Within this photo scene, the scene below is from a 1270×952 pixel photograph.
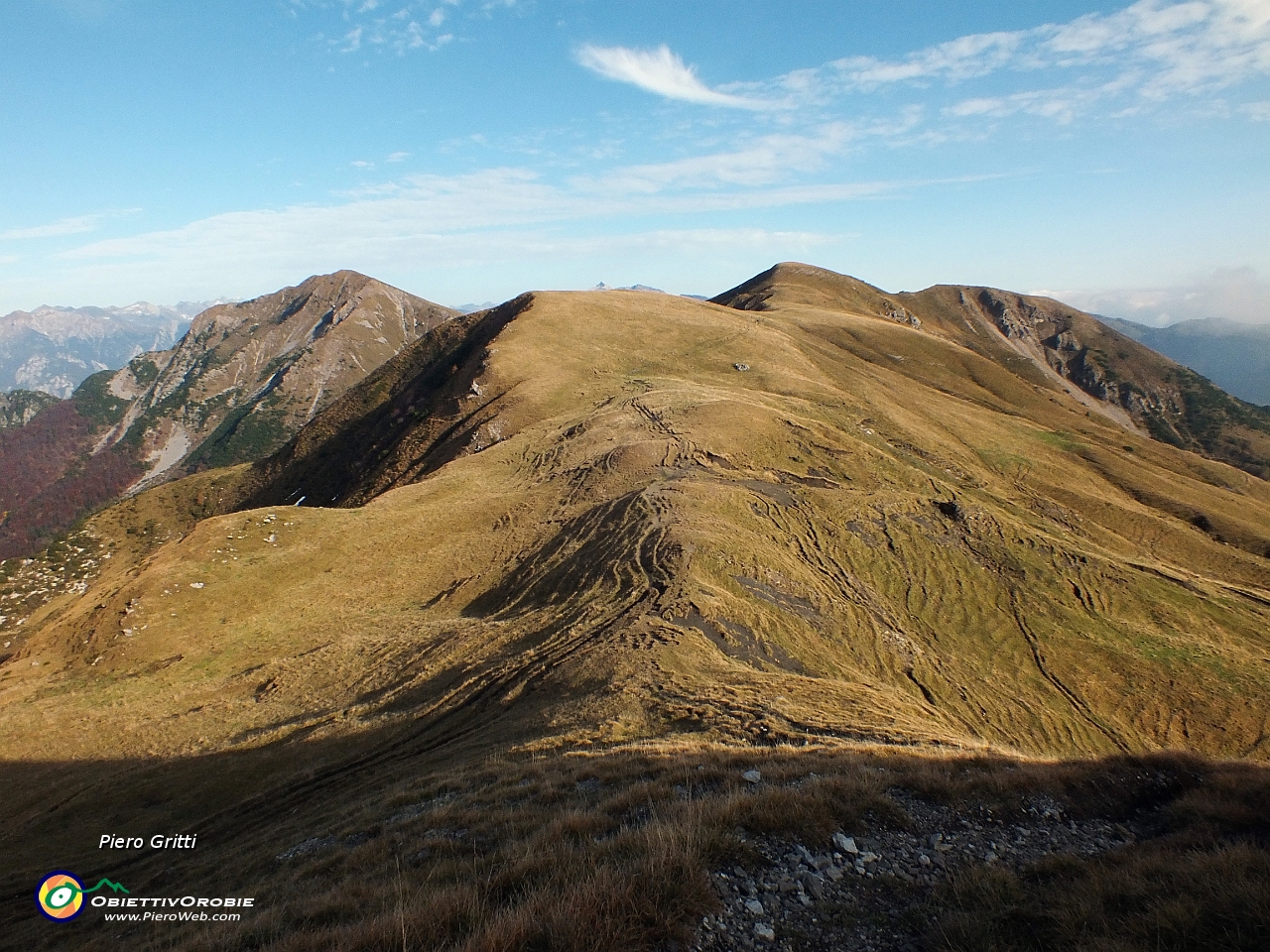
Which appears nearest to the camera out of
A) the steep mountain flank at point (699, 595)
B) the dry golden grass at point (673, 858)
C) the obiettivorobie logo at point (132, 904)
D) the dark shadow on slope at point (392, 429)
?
the dry golden grass at point (673, 858)

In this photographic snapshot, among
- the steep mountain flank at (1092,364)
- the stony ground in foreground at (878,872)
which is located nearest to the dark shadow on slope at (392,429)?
the stony ground in foreground at (878,872)

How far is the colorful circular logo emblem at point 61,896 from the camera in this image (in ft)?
37.0

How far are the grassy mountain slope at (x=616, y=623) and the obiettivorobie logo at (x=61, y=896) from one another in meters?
2.61

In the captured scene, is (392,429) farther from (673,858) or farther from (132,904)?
(673,858)

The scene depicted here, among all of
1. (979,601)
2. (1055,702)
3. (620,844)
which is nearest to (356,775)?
(620,844)

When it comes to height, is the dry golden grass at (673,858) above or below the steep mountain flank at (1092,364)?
below

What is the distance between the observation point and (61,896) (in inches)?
485

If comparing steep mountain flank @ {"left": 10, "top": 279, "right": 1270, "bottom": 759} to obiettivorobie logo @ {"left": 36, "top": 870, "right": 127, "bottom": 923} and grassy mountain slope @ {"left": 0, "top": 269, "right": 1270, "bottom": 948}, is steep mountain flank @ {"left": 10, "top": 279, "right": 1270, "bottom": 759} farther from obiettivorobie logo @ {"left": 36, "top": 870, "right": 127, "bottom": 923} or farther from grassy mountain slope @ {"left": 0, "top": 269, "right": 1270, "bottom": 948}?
obiettivorobie logo @ {"left": 36, "top": 870, "right": 127, "bottom": 923}

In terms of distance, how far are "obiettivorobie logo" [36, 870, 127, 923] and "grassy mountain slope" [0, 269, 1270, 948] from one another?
261 centimetres

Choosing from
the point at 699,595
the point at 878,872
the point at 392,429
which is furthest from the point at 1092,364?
the point at 878,872

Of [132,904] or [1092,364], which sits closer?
[132,904]

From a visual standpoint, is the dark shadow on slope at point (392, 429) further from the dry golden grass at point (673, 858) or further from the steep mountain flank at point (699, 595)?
the dry golden grass at point (673, 858)

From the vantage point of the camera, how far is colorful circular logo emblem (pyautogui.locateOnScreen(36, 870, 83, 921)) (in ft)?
37.0

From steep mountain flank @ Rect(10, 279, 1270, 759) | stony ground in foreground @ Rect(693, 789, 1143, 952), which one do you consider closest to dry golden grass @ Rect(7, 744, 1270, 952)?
stony ground in foreground @ Rect(693, 789, 1143, 952)
